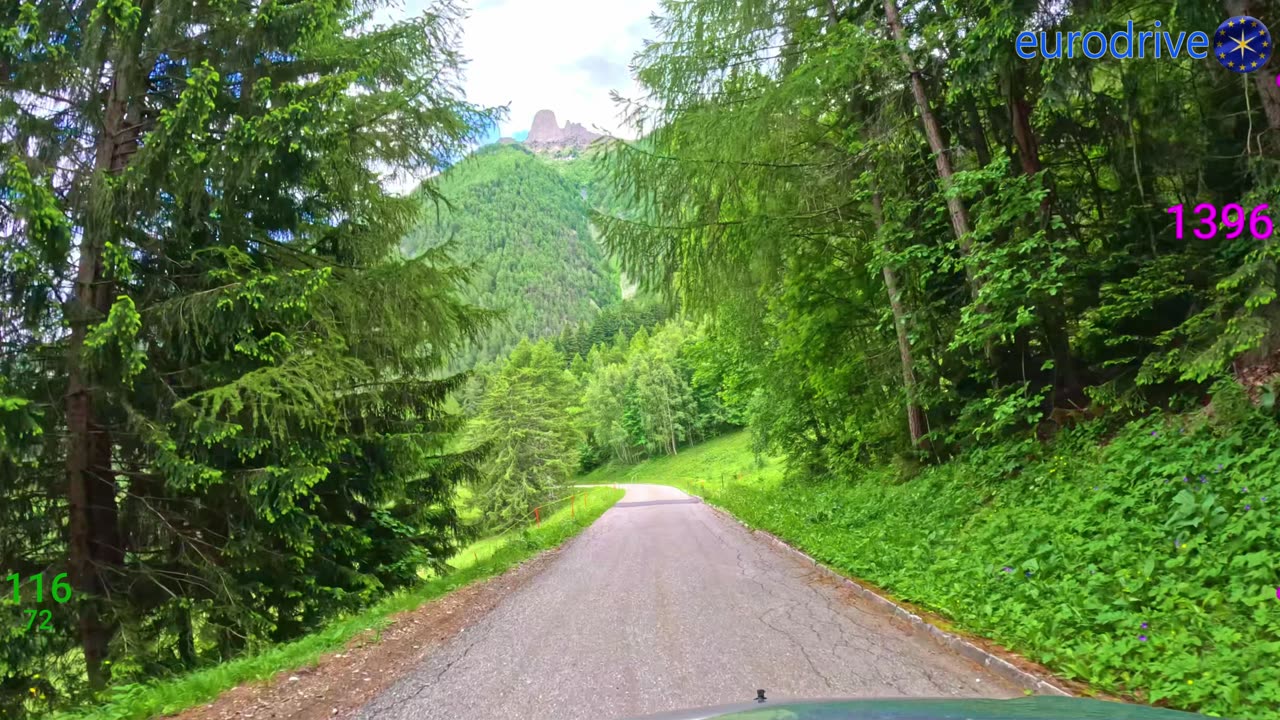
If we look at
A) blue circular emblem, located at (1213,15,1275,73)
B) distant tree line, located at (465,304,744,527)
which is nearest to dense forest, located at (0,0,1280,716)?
blue circular emblem, located at (1213,15,1275,73)

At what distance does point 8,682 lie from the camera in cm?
633

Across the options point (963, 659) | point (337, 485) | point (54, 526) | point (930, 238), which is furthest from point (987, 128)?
point (54, 526)

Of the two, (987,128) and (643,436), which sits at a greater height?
(987,128)

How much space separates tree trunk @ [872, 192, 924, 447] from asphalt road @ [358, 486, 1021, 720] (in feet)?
12.7

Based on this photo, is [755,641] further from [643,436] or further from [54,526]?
[643,436]

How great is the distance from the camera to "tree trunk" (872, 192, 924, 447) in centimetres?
1075

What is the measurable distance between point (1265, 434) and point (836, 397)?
9663 millimetres

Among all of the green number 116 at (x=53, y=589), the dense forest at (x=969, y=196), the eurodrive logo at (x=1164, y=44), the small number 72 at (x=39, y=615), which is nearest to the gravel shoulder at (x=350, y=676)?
the small number 72 at (x=39, y=615)

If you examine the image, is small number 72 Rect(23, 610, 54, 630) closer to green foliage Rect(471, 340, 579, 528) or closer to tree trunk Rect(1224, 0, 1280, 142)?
tree trunk Rect(1224, 0, 1280, 142)

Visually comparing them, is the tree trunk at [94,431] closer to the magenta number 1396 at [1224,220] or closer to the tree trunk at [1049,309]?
the tree trunk at [1049,309]

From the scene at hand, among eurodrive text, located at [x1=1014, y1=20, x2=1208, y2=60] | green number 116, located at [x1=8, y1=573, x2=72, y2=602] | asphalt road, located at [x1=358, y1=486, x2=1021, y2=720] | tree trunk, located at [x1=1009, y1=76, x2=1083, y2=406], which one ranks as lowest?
asphalt road, located at [x1=358, y1=486, x2=1021, y2=720]

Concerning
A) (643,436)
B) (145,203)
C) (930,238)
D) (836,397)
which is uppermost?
(145,203)

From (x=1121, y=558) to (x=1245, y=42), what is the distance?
4.98 meters

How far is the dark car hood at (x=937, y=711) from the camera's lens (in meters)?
2.11
